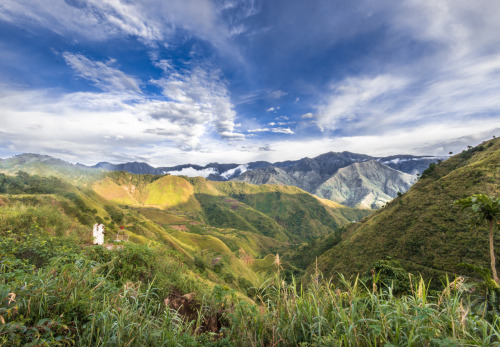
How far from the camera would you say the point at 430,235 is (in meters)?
51.7

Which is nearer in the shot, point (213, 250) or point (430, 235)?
point (430, 235)

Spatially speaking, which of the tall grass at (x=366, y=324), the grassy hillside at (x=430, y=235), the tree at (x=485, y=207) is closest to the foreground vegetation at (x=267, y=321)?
the tall grass at (x=366, y=324)

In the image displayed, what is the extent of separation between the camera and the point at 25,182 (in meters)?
60.1

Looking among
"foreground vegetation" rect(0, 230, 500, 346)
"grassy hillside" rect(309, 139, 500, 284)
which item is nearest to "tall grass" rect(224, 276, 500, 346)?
"foreground vegetation" rect(0, 230, 500, 346)

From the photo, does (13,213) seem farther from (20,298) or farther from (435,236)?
(435,236)

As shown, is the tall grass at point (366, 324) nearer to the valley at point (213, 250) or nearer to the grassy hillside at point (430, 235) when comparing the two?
the valley at point (213, 250)

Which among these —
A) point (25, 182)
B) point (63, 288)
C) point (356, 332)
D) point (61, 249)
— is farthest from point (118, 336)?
point (25, 182)

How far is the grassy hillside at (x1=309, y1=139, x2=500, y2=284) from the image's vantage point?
43.6 meters

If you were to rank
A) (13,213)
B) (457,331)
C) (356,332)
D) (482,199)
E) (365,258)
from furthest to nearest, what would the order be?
1. (365,258)
2. (482,199)
3. (13,213)
4. (356,332)
5. (457,331)

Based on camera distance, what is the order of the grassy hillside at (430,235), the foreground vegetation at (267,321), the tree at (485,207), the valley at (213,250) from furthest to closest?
the grassy hillside at (430,235) < the tree at (485,207) < the valley at (213,250) < the foreground vegetation at (267,321)

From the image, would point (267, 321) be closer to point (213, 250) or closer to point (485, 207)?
point (485, 207)

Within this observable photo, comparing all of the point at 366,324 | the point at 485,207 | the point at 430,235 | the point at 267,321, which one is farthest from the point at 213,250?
the point at 366,324

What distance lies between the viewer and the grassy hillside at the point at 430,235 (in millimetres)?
43594

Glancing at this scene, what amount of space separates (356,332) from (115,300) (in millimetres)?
5091
